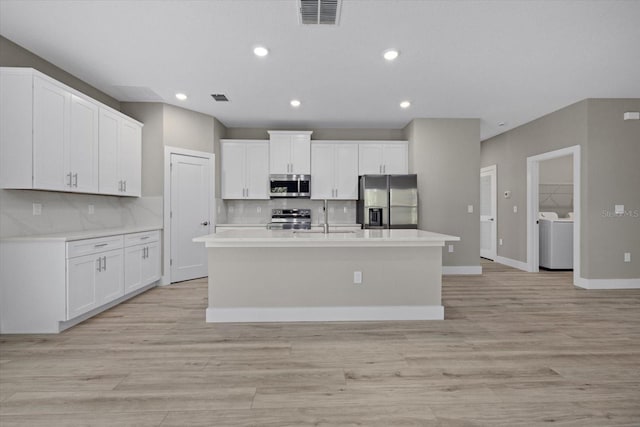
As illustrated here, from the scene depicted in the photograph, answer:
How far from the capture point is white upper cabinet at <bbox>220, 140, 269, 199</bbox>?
566 centimetres

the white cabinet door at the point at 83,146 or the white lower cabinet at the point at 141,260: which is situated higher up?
the white cabinet door at the point at 83,146

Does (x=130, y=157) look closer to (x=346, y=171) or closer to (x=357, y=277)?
(x=346, y=171)

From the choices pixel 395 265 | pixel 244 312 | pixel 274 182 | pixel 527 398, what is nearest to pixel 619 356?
pixel 527 398

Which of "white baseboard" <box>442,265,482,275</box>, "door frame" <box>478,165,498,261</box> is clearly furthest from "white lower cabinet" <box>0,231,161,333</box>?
"door frame" <box>478,165,498,261</box>

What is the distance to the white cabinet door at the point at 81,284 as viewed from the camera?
9.52ft

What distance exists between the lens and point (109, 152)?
390cm

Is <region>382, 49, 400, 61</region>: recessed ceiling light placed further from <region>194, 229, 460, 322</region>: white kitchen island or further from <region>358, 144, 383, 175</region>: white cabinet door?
<region>358, 144, 383, 175</region>: white cabinet door

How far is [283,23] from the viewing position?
8.88ft

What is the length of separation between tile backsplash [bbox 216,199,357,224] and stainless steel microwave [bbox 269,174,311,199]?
1.26 feet

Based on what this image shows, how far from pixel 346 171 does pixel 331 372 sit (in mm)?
4074

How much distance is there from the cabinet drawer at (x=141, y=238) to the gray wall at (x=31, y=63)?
6.39ft

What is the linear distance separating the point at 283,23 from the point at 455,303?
3.53 metres

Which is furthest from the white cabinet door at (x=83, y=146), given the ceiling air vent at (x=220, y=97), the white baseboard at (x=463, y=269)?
the white baseboard at (x=463, y=269)

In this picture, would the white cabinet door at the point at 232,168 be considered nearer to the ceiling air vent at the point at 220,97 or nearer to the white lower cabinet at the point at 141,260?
the ceiling air vent at the point at 220,97
